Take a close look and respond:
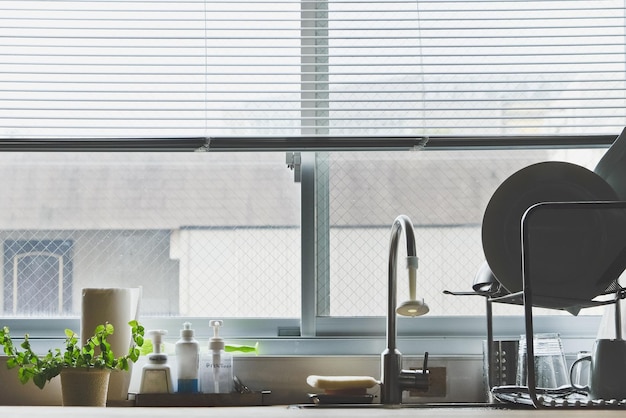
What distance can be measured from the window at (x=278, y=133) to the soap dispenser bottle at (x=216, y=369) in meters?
0.21

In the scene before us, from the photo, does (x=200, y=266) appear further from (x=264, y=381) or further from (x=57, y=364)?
(x=57, y=364)

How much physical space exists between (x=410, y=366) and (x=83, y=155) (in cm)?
97

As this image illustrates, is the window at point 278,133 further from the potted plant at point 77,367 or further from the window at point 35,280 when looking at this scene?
the potted plant at point 77,367

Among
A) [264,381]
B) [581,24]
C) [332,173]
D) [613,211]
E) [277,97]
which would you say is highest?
[581,24]

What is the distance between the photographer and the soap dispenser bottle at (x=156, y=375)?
6.31 feet

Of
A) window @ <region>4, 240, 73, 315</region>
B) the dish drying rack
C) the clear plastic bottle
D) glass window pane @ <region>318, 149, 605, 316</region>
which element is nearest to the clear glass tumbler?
the dish drying rack

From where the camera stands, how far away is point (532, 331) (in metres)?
1.44

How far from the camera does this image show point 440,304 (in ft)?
7.18

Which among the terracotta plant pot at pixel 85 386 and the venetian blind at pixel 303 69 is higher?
the venetian blind at pixel 303 69

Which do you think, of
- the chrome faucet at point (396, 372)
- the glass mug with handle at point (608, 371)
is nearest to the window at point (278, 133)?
the chrome faucet at point (396, 372)

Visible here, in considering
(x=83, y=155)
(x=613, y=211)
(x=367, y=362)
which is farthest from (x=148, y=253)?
(x=613, y=211)

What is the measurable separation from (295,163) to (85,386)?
30.4 inches

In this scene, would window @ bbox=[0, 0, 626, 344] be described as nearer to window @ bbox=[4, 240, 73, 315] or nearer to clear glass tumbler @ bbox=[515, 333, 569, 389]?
window @ bbox=[4, 240, 73, 315]

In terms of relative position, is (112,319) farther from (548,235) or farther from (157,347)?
(548,235)
